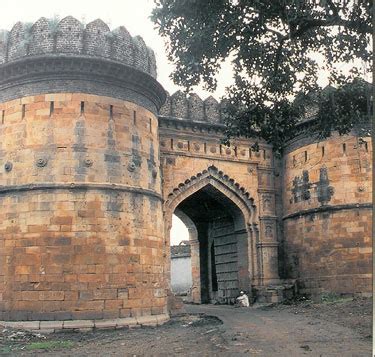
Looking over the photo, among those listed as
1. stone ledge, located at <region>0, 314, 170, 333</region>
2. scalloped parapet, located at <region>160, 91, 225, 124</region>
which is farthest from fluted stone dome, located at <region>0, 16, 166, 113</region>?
stone ledge, located at <region>0, 314, 170, 333</region>

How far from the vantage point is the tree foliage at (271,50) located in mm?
6941

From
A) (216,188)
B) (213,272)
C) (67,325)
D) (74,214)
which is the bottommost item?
(67,325)

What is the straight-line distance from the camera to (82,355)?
766 centimetres

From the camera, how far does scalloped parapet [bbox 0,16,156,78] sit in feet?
36.1

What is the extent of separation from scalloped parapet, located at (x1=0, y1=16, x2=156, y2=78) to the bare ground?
579 centimetres

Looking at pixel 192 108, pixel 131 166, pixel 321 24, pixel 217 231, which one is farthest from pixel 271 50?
Result: pixel 217 231

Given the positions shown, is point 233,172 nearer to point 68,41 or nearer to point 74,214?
point 74,214

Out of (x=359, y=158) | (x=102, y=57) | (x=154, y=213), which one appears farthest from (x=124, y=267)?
(x=359, y=158)

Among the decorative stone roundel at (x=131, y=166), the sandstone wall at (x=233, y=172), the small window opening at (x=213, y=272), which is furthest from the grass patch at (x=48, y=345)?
the small window opening at (x=213, y=272)

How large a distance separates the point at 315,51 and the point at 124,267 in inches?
224

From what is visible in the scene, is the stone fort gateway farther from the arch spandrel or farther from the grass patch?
the grass patch

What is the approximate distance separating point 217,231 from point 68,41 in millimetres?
9090

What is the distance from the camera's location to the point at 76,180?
34.7 ft

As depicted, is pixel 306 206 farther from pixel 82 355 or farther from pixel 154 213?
pixel 82 355
